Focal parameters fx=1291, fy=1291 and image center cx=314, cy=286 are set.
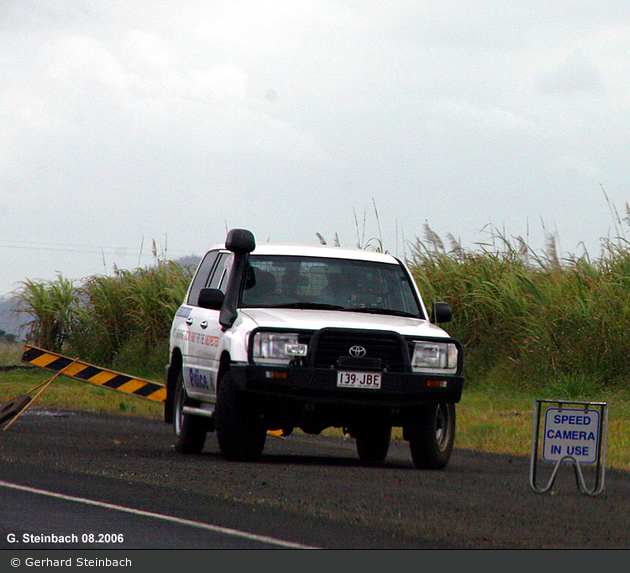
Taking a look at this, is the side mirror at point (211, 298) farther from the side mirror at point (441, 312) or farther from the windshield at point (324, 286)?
the side mirror at point (441, 312)

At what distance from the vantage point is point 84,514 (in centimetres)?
875

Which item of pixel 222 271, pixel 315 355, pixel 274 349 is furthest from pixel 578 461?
pixel 222 271

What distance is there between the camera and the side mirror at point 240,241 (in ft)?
42.1

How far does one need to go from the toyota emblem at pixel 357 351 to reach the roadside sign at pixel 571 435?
6.99ft

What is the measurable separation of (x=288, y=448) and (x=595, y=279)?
30.8ft

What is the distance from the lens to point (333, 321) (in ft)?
39.6

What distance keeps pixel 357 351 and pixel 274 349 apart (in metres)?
0.77

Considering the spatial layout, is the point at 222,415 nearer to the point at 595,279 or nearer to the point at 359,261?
the point at 359,261

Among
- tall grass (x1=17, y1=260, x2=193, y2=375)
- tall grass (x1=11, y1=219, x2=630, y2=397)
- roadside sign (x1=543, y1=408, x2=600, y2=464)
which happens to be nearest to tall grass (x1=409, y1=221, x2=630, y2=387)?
tall grass (x1=11, y1=219, x2=630, y2=397)

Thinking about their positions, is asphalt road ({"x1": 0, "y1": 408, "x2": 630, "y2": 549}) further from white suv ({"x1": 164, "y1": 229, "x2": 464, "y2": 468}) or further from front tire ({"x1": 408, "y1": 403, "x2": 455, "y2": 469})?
white suv ({"x1": 164, "y1": 229, "x2": 464, "y2": 468})

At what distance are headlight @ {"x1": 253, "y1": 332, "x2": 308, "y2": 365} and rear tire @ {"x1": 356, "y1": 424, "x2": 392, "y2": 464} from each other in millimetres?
1808
